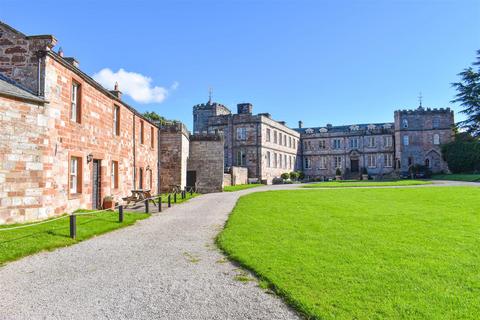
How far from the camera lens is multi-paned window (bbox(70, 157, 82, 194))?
45.4 ft

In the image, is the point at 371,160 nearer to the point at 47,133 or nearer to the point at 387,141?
the point at 387,141

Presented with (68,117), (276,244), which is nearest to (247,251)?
(276,244)

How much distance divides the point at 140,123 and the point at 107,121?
546 centimetres

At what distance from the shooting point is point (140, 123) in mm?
22250

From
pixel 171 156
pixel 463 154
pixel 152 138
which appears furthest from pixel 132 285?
pixel 463 154

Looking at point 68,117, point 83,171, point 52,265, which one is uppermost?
point 68,117

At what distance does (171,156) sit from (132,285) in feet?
71.0

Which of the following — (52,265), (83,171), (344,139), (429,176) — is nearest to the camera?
(52,265)

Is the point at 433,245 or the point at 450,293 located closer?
the point at 450,293

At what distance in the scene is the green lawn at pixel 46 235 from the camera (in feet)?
25.3

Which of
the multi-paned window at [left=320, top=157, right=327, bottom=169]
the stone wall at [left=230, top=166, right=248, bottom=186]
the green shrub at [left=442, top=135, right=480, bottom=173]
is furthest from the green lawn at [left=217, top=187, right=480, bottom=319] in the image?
the multi-paned window at [left=320, top=157, right=327, bottom=169]

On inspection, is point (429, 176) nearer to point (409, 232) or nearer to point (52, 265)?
point (409, 232)

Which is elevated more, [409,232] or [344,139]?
[344,139]

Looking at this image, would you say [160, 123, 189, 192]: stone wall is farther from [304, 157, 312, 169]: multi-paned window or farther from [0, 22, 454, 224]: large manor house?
[304, 157, 312, 169]: multi-paned window
